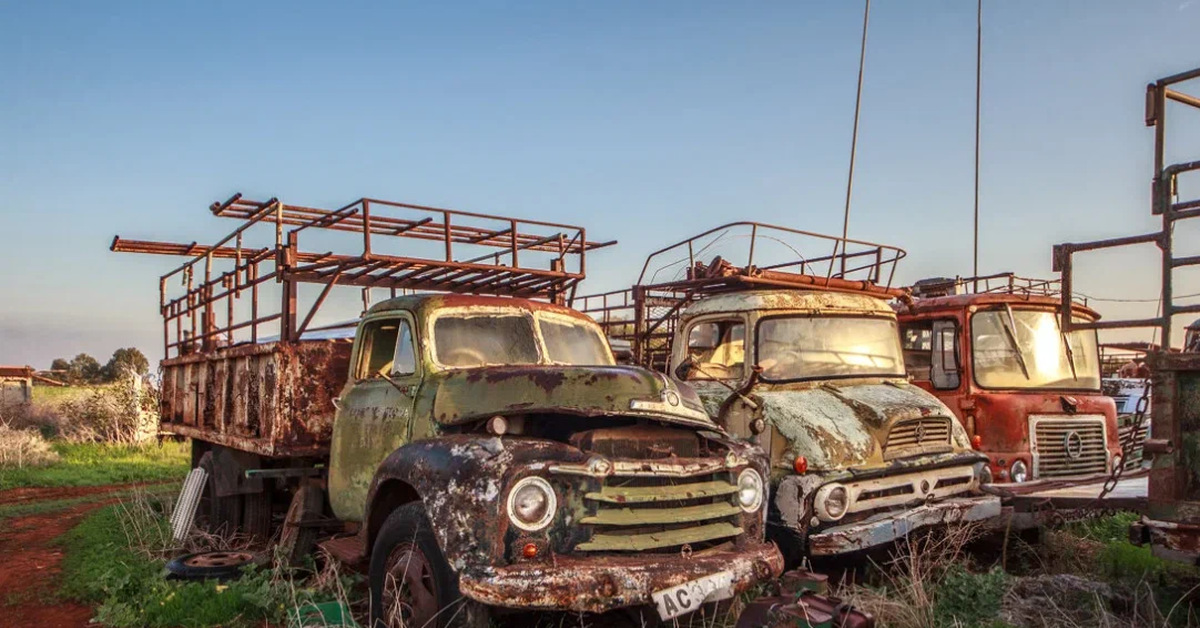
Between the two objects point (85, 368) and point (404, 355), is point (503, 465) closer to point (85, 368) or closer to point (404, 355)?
point (404, 355)

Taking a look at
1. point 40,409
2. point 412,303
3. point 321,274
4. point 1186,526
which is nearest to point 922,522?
point 1186,526

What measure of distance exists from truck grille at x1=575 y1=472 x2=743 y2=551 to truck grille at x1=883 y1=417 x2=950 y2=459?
2.33 metres

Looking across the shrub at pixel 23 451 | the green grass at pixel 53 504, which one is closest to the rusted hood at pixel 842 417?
the green grass at pixel 53 504

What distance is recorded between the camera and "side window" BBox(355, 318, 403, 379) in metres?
6.36

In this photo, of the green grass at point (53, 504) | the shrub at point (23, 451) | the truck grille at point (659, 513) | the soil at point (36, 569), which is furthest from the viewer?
the shrub at point (23, 451)

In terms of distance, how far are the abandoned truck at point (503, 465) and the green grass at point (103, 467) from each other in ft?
30.1

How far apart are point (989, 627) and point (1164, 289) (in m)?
2.09

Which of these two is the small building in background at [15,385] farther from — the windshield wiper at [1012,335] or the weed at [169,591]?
the windshield wiper at [1012,335]

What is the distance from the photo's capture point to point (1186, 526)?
4.68 meters

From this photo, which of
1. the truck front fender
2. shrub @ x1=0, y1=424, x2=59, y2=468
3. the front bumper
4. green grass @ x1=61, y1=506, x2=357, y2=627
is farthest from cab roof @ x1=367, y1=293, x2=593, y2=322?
shrub @ x1=0, y1=424, x2=59, y2=468

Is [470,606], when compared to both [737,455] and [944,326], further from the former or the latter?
[944,326]

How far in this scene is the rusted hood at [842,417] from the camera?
254 inches

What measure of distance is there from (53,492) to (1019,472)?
13374mm

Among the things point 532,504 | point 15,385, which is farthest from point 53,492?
point 15,385
